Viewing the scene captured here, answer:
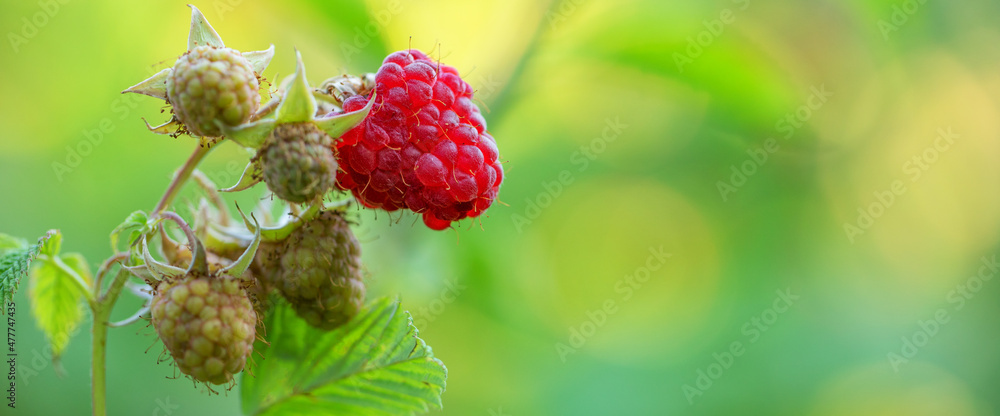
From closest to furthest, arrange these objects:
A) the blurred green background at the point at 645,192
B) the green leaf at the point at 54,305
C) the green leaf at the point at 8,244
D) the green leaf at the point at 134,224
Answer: the green leaf at the point at 134,224 < the green leaf at the point at 8,244 < the green leaf at the point at 54,305 < the blurred green background at the point at 645,192

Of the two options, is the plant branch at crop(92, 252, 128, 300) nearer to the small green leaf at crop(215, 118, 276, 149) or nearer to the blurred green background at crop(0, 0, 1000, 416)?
the small green leaf at crop(215, 118, 276, 149)

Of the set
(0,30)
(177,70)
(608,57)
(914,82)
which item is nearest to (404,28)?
(608,57)

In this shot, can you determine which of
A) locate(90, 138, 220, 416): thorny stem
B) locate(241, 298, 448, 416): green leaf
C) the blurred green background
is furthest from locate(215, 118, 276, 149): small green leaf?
the blurred green background

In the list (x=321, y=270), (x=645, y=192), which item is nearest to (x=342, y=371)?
(x=321, y=270)

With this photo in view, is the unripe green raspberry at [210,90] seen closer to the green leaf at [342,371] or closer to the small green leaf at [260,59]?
the small green leaf at [260,59]

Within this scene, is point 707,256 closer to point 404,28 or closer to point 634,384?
point 634,384

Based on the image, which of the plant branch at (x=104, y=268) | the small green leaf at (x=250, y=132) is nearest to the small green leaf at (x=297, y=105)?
the small green leaf at (x=250, y=132)
